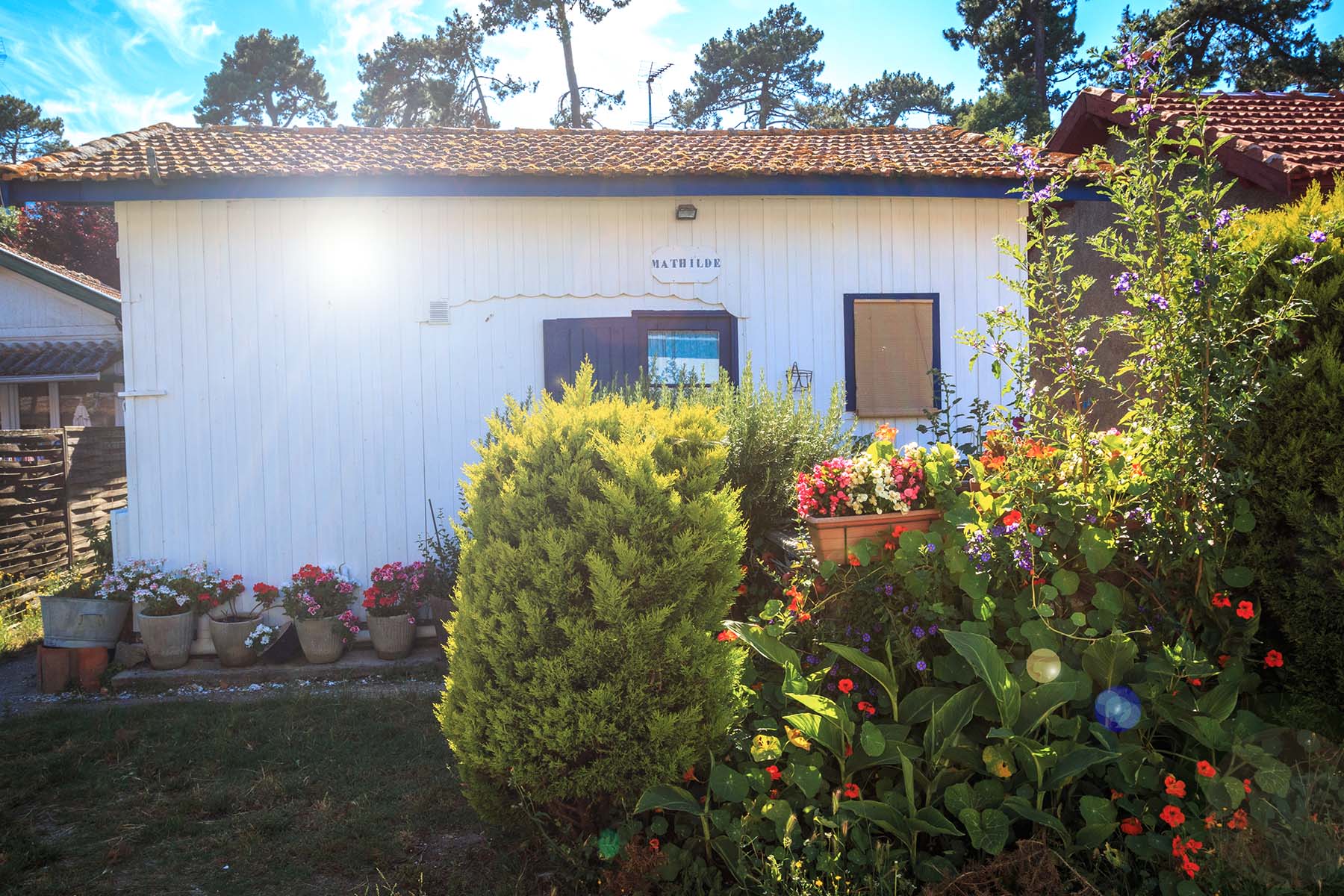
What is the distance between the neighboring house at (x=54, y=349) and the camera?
1195cm

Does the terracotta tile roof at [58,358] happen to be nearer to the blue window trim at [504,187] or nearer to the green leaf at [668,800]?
the blue window trim at [504,187]

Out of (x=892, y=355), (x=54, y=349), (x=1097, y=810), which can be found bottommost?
(x=1097, y=810)

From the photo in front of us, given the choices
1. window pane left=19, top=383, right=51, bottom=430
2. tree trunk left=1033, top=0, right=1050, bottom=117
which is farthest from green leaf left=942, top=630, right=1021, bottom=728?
tree trunk left=1033, top=0, right=1050, bottom=117

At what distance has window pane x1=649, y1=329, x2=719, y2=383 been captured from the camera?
6.41m

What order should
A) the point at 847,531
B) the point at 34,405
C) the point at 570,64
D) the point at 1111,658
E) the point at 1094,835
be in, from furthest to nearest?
the point at 570,64, the point at 34,405, the point at 847,531, the point at 1111,658, the point at 1094,835

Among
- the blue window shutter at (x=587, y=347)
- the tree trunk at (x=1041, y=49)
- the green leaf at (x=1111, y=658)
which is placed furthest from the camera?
the tree trunk at (x=1041, y=49)

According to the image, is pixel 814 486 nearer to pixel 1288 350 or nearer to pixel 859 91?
pixel 1288 350

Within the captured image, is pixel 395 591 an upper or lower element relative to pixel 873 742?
lower

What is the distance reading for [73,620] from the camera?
5.63 meters

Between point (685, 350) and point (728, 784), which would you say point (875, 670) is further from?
point (685, 350)

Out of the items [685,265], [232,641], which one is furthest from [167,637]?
[685,265]

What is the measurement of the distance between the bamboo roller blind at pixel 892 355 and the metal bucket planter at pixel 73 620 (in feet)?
17.8

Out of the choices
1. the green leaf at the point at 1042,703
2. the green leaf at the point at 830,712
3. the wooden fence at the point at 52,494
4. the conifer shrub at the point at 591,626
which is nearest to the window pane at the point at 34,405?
the wooden fence at the point at 52,494

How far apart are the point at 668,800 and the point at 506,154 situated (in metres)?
5.68
